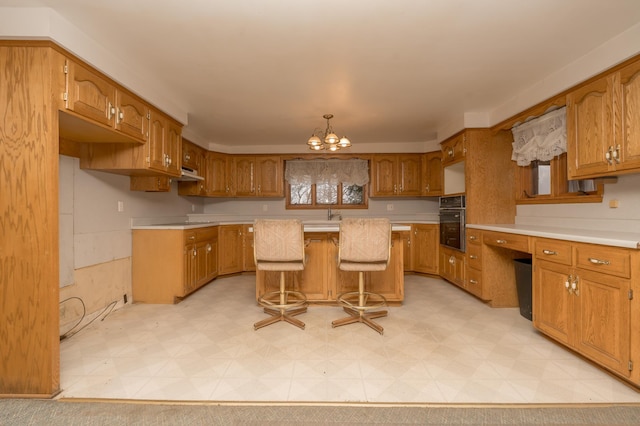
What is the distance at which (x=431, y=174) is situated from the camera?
5.21 meters

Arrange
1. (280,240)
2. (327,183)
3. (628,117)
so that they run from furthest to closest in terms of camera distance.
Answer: (327,183) < (280,240) < (628,117)

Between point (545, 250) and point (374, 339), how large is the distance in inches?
61.0

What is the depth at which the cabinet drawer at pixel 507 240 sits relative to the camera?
8.67 feet

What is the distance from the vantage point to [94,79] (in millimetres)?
2189

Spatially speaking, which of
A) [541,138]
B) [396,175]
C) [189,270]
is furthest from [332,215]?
[541,138]

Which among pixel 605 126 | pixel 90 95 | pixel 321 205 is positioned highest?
pixel 90 95

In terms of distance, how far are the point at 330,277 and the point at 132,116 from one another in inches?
96.9

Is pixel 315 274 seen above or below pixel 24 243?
below

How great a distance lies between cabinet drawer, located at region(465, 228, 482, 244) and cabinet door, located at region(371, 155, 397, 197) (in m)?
1.84

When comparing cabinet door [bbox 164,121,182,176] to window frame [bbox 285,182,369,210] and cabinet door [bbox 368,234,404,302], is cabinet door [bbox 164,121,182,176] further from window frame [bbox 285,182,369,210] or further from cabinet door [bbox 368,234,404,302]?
cabinet door [bbox 368,234,404,302]

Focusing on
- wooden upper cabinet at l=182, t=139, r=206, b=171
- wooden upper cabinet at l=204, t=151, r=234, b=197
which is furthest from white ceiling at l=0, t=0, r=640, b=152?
wooden upper cabinet at l=204, t=151, r=234, b=197

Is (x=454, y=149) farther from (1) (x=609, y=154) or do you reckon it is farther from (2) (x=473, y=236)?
(1) (x=609, y=154)

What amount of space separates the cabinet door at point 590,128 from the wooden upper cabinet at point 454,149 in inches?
49.4

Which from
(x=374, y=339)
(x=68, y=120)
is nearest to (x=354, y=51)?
(x=68, y=120)
